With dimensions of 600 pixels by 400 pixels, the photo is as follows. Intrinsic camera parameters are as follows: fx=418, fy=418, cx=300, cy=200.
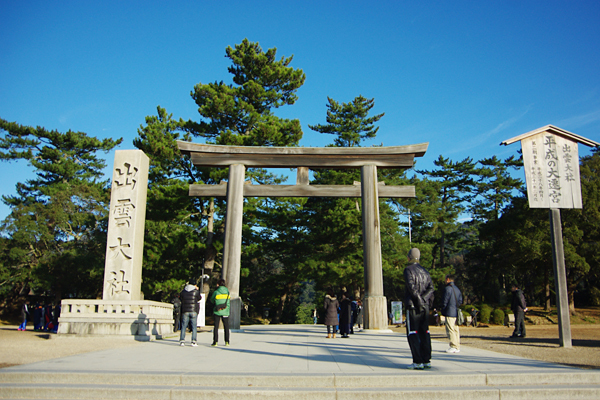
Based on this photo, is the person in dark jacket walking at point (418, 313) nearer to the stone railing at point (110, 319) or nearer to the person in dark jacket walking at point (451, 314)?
the person in dark jacket walking at point (451, 314)

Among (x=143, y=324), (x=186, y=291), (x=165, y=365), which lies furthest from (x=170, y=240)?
(x=165, y=365)

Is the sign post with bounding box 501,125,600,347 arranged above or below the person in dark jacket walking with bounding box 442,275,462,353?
above

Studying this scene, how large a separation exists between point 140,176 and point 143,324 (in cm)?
466

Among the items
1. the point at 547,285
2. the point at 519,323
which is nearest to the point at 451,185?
the point at 547,285

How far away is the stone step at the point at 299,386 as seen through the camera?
4.62 m

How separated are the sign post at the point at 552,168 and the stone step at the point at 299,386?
618 centimetres

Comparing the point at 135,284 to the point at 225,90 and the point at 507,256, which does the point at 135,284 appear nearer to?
the point at 225,90

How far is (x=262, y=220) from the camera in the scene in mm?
24719

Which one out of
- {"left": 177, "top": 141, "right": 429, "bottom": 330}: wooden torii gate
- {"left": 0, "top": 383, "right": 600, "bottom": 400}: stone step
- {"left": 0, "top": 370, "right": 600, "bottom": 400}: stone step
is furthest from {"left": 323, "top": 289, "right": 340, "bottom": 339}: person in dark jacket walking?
{"left": 0, "top": 383, "right": 600, "bottom": 400}: stone step

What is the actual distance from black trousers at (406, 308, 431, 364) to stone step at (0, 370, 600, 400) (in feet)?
1.21

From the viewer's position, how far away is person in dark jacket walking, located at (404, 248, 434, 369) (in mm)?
5676

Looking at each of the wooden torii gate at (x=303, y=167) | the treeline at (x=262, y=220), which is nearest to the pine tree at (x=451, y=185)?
the treeline at (x=262, y=220)

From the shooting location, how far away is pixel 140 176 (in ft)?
44.3

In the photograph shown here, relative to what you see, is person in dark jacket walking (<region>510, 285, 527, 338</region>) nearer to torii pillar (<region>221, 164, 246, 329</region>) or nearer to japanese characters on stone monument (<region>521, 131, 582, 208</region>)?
japanese characters on stone monument (<region>521, 131, 582, 208</region>)
